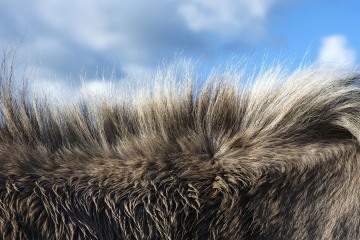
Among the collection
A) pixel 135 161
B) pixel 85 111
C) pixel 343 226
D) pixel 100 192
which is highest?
pixel 85 111

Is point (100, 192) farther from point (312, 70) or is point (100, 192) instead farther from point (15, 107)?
point (312, 70)

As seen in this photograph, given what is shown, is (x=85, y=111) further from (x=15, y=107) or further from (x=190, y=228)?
(x=190, y=228)

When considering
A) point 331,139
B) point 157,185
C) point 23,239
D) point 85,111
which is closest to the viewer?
point 23,239

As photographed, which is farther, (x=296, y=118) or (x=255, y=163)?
(x=296, y=118)

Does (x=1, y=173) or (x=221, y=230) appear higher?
(x=1, y=173)

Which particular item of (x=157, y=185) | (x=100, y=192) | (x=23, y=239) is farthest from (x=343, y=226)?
(x=23, y=239)

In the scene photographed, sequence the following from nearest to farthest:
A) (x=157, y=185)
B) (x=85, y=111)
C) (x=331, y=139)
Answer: (x=157, y=185)
(x=331, y=139)
(x=85, y=111)
